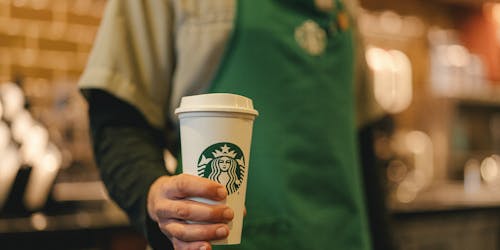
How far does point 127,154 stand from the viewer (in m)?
0.66

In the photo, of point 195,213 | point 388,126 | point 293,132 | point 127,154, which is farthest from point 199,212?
point 388,126

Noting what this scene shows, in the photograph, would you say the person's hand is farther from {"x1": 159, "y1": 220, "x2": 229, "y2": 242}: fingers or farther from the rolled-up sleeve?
the rolled-up sleeve

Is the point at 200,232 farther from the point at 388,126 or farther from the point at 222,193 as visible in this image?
the point at 388,126

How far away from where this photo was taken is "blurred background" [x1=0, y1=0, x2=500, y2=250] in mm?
1768

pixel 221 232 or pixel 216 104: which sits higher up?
pixel 216 104

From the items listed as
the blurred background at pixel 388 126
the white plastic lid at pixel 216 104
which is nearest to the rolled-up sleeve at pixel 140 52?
the white plastic lid at pixel 216 104

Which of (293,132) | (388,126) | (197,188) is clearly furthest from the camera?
(388,126)

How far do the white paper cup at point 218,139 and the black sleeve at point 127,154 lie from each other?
0.11 meters

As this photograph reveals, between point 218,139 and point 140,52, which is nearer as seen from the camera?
point 218,139

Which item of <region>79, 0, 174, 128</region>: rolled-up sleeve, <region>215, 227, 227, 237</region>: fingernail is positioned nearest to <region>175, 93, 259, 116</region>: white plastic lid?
<region>215, 227, 227, 237</region>: fingernail

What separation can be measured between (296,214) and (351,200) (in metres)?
0.11

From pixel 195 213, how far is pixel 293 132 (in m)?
0.31

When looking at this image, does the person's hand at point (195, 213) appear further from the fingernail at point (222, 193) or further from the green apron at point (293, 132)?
the green apron at point (293, 132)

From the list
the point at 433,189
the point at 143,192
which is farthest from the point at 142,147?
the point at 433,189
